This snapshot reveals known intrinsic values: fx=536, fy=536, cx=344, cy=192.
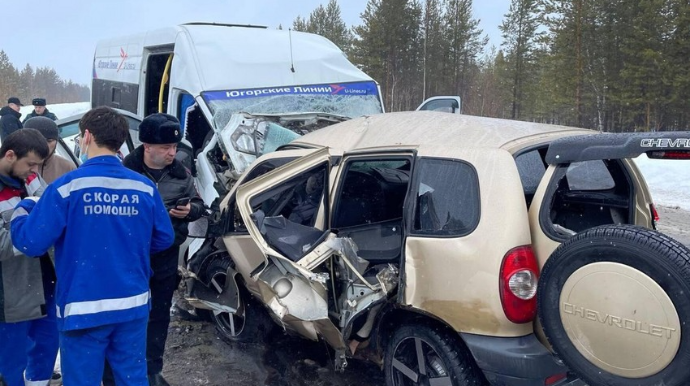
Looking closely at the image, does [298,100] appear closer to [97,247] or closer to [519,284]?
[97,247]

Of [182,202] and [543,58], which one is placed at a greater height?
[543,58]

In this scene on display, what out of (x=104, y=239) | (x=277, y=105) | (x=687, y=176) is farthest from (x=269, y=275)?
(x=687, y=176)

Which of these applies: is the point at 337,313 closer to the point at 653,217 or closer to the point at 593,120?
A: the point at 653,217

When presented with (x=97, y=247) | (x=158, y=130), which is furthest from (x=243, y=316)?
(x=97, y=247)

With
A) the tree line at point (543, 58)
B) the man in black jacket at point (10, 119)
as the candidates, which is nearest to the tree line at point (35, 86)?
the tree line at point (543, 58)

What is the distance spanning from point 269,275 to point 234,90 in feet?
10.9

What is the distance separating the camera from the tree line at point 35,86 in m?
61.9

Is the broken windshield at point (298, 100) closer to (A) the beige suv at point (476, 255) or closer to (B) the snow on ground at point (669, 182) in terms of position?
(A) the beige suv at point (476, 255)

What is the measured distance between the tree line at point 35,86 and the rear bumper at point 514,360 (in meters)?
53.1

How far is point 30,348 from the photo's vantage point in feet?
10.4

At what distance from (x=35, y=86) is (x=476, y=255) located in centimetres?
10157

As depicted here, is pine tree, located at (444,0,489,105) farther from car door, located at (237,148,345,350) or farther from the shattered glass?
car door, located at (237,148,345,350)

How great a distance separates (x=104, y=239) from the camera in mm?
2416

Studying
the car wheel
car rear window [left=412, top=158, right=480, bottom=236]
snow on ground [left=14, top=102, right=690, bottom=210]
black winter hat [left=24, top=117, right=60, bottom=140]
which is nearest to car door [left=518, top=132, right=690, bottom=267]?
car rear window [left=412, top=158, right=480, bottom=236]
